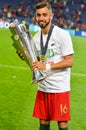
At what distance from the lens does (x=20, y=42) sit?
512 centimetres

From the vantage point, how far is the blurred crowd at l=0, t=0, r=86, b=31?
1580 inches

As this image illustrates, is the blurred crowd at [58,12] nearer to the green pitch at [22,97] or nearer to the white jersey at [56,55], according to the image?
the green pitch at [22,97]

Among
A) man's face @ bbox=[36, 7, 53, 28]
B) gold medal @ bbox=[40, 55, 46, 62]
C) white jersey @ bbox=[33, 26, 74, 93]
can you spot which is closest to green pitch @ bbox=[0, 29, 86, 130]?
white jersey @ bbox=[33, 26, 74, 93]

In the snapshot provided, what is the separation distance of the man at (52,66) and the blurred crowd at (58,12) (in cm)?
3295

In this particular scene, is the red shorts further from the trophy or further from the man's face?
the man's face

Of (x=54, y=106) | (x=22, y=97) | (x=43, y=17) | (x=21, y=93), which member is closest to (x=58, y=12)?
(x=21, y=93)

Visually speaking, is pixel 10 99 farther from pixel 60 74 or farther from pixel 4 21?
pixel 4 21

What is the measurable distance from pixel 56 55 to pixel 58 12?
38087 millimetres

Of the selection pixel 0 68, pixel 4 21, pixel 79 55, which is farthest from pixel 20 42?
pixel 4 21

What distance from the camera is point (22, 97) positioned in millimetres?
10031

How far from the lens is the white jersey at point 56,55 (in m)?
5.25

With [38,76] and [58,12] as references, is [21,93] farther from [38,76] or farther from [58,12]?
[58,12]

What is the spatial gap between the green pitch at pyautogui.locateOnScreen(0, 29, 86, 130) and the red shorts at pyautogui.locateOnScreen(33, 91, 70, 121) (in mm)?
1998

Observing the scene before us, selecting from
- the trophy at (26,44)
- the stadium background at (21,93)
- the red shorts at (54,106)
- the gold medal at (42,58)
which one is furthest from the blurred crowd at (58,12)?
the trophy at (26,44)
